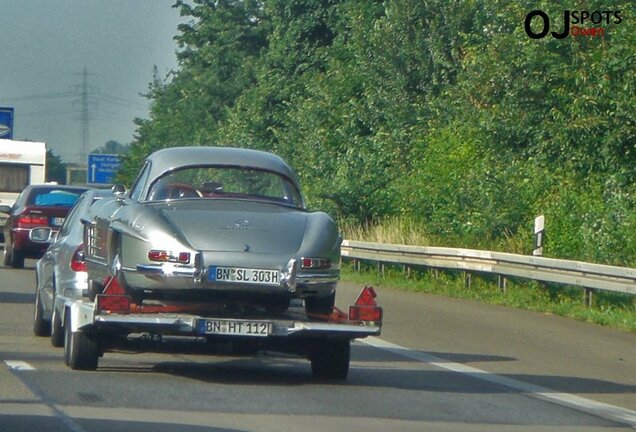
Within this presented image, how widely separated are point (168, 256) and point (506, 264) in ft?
40.1

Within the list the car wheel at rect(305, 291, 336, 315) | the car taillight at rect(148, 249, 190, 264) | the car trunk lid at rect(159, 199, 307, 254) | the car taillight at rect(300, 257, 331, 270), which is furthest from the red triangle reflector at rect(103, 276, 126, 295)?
the car wheel at rect(305, 291, 336, 315)

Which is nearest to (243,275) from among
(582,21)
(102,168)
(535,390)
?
(535,390)

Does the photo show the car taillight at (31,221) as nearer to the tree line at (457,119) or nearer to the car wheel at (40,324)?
the tree line at (457,119)

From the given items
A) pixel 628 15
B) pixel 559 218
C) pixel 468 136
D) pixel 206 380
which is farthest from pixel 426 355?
pixel 468 136

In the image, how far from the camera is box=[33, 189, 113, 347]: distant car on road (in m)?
13.1

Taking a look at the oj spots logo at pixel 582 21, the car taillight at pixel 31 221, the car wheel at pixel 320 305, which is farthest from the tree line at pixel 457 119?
the car wheel at pixel 320 305

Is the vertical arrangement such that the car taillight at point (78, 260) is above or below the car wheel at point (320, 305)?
above

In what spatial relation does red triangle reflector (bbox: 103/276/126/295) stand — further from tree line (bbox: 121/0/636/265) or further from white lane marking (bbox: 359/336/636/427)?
tree line (bbox: 121/0/636/265)

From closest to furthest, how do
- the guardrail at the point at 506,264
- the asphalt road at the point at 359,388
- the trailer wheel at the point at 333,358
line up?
1. the asphalt road at the point at 359,388
2. the trailer wheel at the point at 333,358
3. the guardrail at the point at 506,264

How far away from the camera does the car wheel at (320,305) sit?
1145 centimetres

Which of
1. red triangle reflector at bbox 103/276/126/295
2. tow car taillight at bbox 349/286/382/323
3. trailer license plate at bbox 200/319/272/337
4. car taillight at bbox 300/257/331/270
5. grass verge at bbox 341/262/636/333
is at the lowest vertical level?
grass verge at bbox 341/262/636/333

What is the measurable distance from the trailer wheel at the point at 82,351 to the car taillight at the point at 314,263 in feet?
6.26

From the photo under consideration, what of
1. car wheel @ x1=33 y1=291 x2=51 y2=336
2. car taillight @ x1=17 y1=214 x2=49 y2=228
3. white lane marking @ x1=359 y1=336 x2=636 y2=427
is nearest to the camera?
white lane marking @ x1=359 y1=336 x2=636 y2=427

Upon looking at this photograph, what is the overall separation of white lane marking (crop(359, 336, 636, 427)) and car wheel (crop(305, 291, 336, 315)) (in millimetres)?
1703
